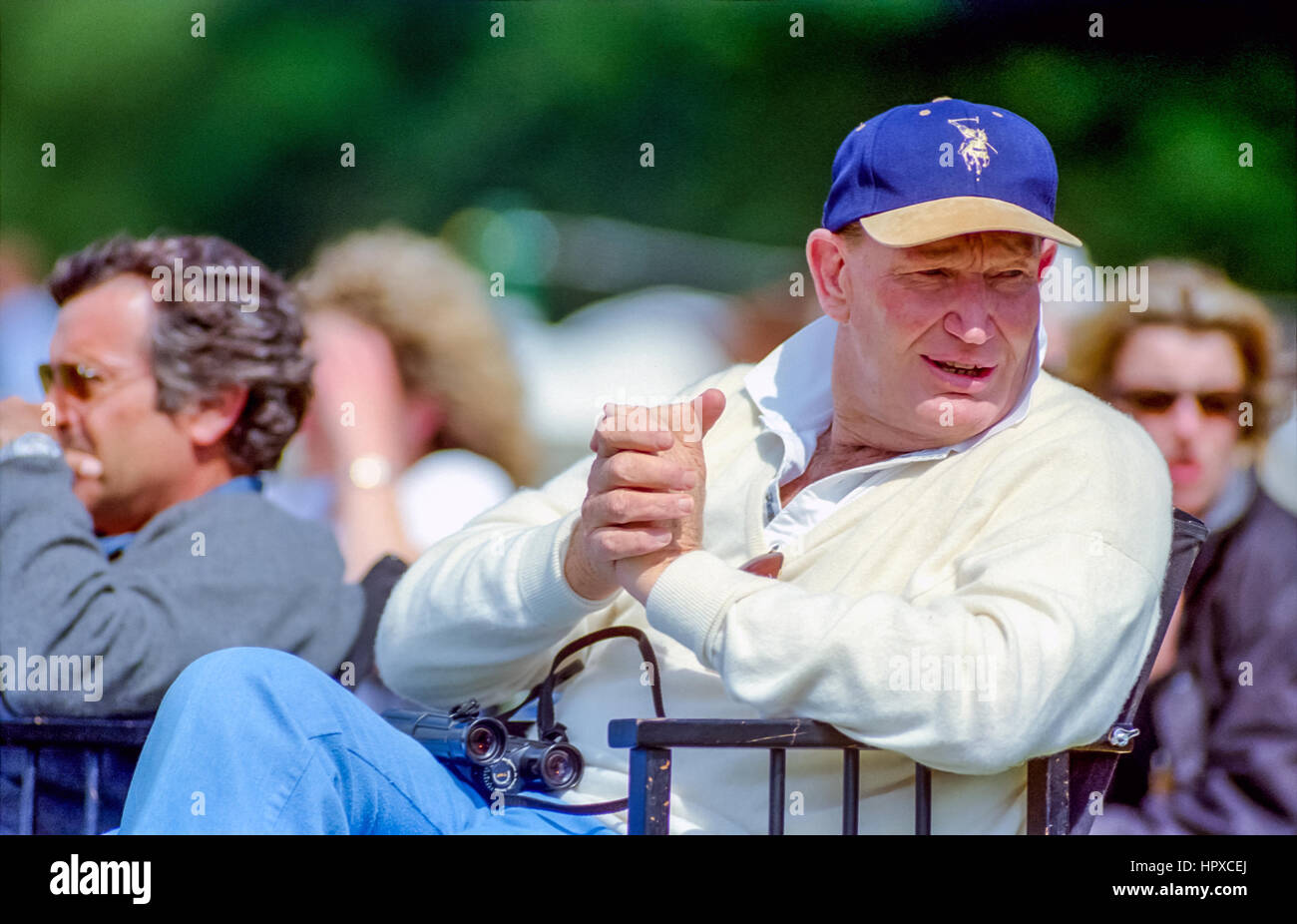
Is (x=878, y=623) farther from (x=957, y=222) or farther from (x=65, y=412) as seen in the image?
(x=65, y=412)

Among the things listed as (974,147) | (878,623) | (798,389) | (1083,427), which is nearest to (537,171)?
(798,389)

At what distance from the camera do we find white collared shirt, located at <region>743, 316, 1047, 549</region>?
102 inches

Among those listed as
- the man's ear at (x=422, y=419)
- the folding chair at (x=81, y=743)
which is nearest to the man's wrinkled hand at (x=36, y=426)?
the folding chair at (x=81, y=743)

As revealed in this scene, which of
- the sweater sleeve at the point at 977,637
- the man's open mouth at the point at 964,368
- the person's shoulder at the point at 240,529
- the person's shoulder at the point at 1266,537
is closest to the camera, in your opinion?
the sweater sleeve at the point at 977,637

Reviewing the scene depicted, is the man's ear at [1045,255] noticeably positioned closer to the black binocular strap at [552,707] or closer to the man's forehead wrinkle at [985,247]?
the man's forehead wrinkle at [985,247]

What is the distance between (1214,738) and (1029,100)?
2.40 m

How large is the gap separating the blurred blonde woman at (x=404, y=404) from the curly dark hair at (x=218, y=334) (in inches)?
29.0

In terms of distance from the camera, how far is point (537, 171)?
5793 mm

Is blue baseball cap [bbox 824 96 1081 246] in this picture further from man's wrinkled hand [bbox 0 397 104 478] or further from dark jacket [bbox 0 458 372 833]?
man's wrinkled hand [bbox 0 397 104 478]

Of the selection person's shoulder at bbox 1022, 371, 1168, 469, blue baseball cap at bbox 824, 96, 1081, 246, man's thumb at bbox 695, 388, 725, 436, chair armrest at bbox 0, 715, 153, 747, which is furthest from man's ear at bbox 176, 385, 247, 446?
person's shoulder at bbox 1022, 371, 1168, 469

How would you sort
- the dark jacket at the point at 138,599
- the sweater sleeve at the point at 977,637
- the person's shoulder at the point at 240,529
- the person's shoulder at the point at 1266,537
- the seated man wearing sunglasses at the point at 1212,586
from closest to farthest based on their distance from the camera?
the sweater sleeve at the point at 977,637
the dark jacket at the point at 138,599
the person's shoulder at the point at 240,529
the seated man wearing sunglasses at the point at 1212,586
the person's shoulder at the point at 1266,537

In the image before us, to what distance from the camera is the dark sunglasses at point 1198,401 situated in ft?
13.9
